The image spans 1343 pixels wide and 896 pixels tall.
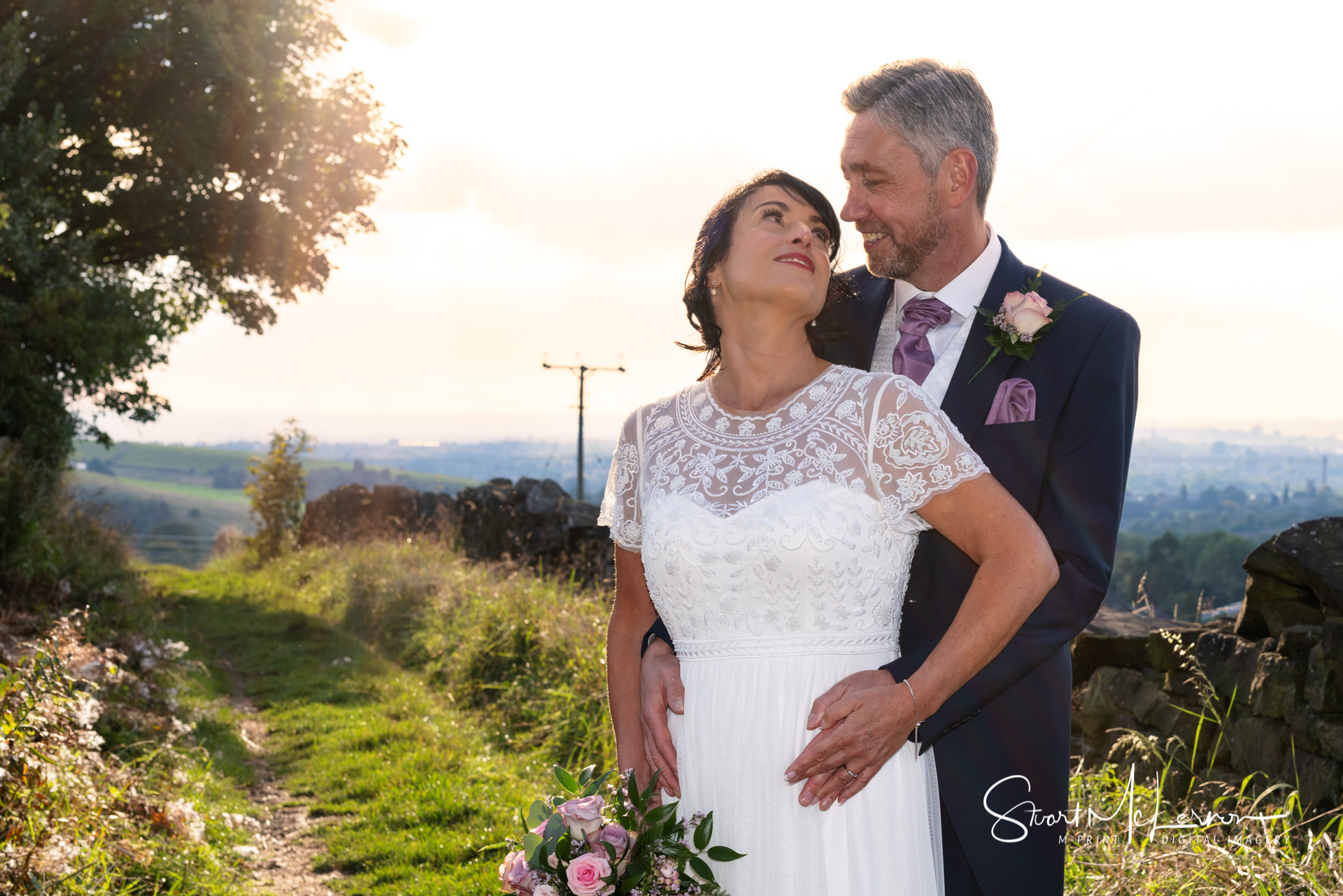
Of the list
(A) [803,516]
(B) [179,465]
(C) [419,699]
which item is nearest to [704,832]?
(A) [803,516]

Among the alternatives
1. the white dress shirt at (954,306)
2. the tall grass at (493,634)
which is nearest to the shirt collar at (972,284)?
the white dress shirt at (954,306)

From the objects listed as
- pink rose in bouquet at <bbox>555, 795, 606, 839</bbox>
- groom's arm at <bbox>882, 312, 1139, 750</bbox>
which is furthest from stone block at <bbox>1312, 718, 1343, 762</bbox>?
pink rose in bouquet at <bbox>555, 795, 606, 839</bbox>

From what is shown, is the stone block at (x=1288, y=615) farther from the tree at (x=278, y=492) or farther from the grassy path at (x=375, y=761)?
the tree at (x=278, y=492)

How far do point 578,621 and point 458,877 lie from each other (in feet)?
11.0

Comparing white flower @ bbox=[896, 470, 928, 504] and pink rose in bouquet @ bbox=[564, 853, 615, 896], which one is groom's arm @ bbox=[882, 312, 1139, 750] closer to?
white flower @ bbox=[896, 470, 928, 504]

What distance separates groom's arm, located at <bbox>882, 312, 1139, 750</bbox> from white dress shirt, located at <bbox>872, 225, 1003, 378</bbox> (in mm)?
454

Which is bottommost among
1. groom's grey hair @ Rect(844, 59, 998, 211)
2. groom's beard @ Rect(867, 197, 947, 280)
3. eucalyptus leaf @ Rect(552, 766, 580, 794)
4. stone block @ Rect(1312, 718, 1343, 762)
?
stone block @ Rect(1312, 718, 1343, 762)

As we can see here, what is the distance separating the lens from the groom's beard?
3.03 metres

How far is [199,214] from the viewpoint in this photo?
1705cm

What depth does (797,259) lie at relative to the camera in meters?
2.74

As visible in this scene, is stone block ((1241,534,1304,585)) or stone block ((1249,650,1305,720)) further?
stone block ((1241,534,1304,585))

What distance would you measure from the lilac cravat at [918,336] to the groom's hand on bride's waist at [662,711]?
1101 millimetres

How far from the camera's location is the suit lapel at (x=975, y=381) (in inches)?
103

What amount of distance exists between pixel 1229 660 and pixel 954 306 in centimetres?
295
